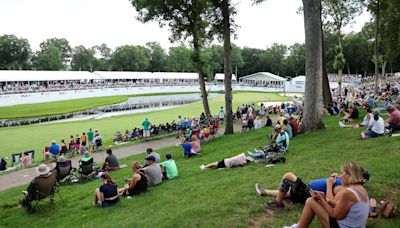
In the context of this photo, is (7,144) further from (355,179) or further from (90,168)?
(355,179)

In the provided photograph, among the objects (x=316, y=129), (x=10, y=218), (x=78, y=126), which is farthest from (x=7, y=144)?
(x=316, y=129)

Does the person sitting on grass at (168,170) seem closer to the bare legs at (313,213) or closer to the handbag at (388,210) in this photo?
the bare legs at (313,213)

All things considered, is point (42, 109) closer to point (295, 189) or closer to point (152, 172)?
point (152, 172)

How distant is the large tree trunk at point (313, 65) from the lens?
1158 cm

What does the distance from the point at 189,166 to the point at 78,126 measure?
21743mm

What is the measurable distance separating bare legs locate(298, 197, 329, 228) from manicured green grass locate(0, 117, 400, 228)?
0.66 m

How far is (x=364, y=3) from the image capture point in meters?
24.6

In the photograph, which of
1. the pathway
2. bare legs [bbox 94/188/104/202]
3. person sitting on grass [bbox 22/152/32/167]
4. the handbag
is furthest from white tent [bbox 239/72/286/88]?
the handbag

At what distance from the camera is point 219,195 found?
673cm

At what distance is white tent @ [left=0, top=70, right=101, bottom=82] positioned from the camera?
173 feet

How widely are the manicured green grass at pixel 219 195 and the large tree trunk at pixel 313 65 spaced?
1.58 meters

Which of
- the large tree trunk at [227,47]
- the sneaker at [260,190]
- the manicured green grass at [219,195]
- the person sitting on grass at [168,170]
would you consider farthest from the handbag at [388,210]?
the large tree trunk at [227,47]

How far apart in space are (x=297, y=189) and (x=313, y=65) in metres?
7.42

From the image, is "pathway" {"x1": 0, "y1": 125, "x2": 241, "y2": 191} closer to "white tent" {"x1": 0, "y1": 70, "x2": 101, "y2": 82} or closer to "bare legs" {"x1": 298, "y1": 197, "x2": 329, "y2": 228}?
"bare legs" {"x1": 298, "y1": 197, "x2": 329, "y2": 228}
